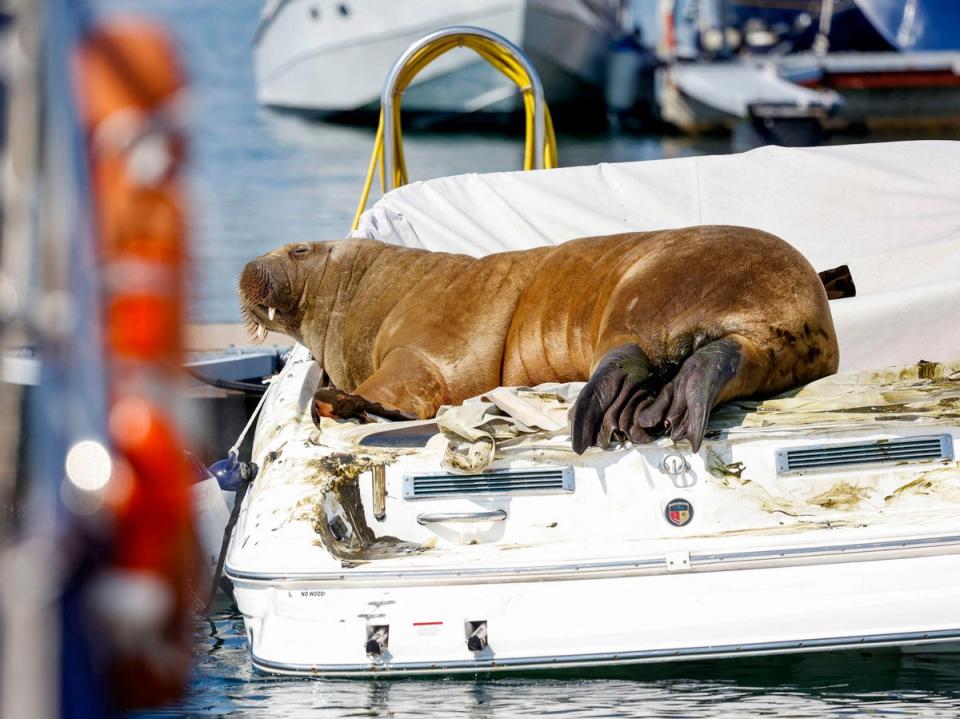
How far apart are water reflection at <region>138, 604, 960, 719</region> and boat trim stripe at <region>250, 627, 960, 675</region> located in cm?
10

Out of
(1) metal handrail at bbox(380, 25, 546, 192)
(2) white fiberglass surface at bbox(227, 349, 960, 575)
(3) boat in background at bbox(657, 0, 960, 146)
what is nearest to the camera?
(2) white fiberglass surface at bbox(227, 349, 960, 575)

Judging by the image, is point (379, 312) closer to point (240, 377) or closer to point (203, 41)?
point (240, 377)

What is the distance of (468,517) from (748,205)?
2.87 metres

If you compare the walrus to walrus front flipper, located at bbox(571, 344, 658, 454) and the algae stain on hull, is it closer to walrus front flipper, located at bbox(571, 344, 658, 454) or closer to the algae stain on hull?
walrus front flipper, located at bbox(571, 344, 658, 454)

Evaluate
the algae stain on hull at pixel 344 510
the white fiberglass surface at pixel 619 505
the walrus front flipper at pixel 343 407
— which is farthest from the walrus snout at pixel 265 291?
the white fiberglass surface at pixel 619 505

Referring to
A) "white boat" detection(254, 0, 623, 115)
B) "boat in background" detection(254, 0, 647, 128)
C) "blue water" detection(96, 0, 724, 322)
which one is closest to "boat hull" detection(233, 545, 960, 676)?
"blue water" detection(96, 0, 724, 322)

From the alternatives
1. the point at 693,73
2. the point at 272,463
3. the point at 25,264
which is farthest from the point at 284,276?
the point at 693,73

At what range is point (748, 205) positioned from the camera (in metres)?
6.45

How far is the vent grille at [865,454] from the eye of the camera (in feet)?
13.4

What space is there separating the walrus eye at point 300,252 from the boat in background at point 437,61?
22.7m

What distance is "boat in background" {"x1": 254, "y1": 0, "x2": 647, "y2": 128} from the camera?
29.4 meters

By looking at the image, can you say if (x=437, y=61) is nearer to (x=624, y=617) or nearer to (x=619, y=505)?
(x=619, y=505)

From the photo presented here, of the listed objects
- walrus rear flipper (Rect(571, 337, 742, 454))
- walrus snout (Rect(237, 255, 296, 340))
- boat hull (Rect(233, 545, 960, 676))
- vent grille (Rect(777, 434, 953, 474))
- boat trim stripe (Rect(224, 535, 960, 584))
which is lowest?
boat hull (Rect(233, 545, 960, 676))

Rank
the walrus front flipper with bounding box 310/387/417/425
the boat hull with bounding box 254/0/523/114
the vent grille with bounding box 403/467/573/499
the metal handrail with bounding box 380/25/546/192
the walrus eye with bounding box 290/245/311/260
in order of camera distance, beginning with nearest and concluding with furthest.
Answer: the vent grille with bounding box 403/467/573/499
the walrus front flipper with bounding box 310/387/417/425
the walrus eye with bounding box 290/245/311/260
the metal handrail with bounding box 380/25/546/192
the boat hull with bounding box 254/0/523/114
